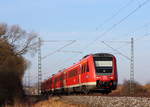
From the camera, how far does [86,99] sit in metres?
23.6

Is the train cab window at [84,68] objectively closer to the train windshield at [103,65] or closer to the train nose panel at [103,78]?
the train windshield at [103,65]

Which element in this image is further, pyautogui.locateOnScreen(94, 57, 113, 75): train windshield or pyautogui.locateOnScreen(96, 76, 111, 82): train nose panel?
pyautogui.locateOnScreen(94, 57, 113, 75): train windshield

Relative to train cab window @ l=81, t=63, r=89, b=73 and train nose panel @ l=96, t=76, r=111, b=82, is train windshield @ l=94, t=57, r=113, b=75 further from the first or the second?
train cab window @ l=81, t=63, r=89, b=73

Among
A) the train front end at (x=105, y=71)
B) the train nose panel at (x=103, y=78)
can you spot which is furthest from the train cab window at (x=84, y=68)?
the train nose panel at (x=103, y=78)

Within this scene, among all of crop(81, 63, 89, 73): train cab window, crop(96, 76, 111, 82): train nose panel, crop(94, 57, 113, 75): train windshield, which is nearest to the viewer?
crop(96, 76, 111, 82): train nose panel

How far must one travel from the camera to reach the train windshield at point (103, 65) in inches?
1060

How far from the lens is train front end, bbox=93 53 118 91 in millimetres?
26625

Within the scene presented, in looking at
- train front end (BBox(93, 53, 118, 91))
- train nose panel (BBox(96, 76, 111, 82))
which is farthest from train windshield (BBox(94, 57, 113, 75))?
train nose panel (BBox(96, 76, 111, 82))

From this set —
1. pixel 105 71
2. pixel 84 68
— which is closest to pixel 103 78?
pixel 105 71

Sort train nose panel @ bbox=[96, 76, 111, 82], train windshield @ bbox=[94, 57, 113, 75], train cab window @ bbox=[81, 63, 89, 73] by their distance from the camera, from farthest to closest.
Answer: train cab window @ bbox=[81, 63, 89, 73]
train windshield @ bbox=[94, 57, 113, 75]
train nose panel @ bbox=[96, 76, 111, 82]

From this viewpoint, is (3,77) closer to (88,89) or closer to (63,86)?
(88,89)

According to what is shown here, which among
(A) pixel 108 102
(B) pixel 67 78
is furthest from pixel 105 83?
(B) pixel 67 78

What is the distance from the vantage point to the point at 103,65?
27156 millimetres

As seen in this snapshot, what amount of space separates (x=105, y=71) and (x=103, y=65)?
1.72 ft
